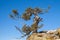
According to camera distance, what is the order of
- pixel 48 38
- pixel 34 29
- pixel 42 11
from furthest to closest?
pixel 42 11 → pixel 34 29 → pixel 48 38

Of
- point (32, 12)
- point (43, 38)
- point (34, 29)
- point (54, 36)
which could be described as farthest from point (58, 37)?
point (32, 12)

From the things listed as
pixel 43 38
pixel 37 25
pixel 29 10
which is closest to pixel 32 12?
pixel 29 10

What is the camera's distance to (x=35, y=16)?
1499 inches

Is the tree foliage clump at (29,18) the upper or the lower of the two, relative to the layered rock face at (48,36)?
upper

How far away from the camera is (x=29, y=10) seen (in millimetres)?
37906

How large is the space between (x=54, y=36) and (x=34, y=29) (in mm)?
7754

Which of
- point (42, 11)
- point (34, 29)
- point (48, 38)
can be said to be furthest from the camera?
point (42, 11)

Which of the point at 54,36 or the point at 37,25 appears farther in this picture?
the point at 37,25

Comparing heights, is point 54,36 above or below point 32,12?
below

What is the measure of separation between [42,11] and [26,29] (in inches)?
236

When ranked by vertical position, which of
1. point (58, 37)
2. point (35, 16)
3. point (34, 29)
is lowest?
point (58, 37)

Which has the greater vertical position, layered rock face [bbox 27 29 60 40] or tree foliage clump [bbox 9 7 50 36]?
tree foliage clump [bbox 9 7 50 36]

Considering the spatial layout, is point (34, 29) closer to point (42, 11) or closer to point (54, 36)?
point (42, 11)

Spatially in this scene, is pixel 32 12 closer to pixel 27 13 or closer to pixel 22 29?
pixel 27 13
